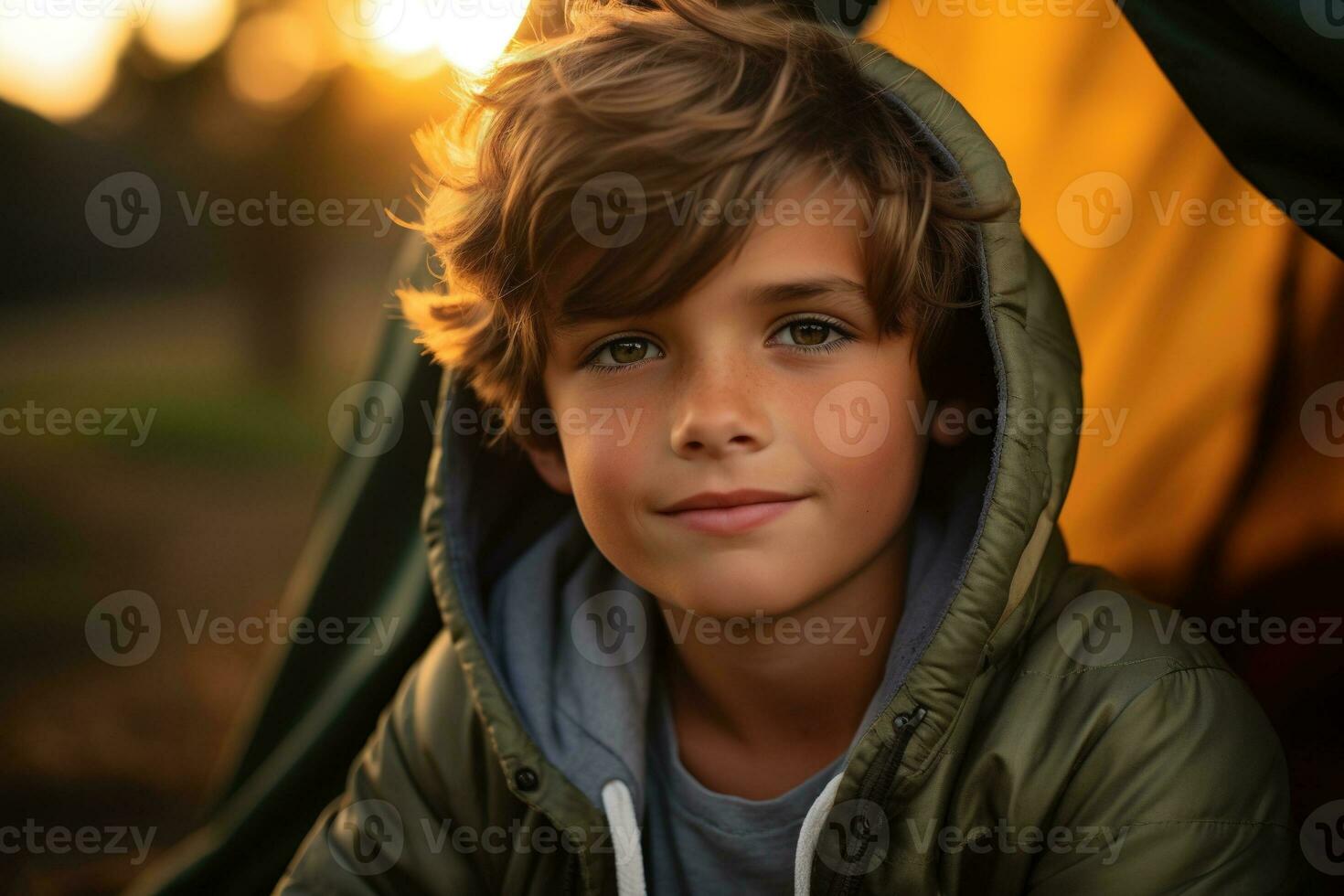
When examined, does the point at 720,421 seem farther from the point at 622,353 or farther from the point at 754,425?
the point at 622,353

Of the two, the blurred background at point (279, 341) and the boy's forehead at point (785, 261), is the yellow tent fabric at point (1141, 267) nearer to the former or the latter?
the blurred background at point (279, 341)

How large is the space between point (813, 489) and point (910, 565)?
0.96ft

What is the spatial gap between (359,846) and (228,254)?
7.02 metres

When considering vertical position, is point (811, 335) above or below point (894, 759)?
above

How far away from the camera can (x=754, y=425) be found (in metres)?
1.20

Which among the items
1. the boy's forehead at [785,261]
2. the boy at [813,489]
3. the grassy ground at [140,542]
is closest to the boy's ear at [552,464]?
the boy at [813,489]

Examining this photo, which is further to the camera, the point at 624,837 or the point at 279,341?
the point at 279,341

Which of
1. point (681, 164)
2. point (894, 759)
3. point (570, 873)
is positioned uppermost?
point (681, 164)

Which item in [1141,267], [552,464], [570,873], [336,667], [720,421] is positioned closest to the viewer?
[720,421]

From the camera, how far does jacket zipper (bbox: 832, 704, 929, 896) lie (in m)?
1.24

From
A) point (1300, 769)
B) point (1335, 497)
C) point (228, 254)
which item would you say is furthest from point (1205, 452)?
point (228, 254)

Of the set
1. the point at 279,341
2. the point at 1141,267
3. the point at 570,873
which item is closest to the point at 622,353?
the point at 570,873

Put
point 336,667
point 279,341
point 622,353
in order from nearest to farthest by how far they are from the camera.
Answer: point 622,353
point 336,667
point 279,341

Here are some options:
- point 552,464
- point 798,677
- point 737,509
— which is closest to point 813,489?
point 737,509
